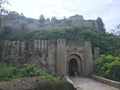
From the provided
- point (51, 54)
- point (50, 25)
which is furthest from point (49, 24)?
point (51, 54)

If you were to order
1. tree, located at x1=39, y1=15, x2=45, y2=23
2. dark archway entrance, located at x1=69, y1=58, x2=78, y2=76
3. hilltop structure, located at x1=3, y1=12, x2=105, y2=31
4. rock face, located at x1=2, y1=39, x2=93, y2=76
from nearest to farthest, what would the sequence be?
rock face, located at x1=2, y1=39, x2=93, y2=76
dark archway entrance, located at x1=69, y1=58, x2=78, y2=76
hilltop structure, located at x1=3, y1=12, x2=105, y2=31
tree, located at x1=39, y1=15, x2=45, y2=23

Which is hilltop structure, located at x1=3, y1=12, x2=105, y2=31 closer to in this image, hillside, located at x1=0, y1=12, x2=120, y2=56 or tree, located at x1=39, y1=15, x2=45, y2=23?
hillside, located at x1=0, y1=12, x2=120, y2=56

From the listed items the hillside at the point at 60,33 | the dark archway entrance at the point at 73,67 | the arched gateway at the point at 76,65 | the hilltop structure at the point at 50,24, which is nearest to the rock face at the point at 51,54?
the arched gateway at the point at 76,65

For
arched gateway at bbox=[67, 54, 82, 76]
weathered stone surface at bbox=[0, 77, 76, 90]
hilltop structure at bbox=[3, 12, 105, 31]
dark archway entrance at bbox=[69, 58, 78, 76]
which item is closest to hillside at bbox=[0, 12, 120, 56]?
hilltop structure at bbox=[3, 12, 105, 31]

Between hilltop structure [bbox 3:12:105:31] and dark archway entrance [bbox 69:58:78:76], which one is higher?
hilltop structure [bbox 3:12:105:31]

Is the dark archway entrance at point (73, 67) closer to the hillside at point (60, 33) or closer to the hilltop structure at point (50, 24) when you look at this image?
the hillside at point (60, 33)

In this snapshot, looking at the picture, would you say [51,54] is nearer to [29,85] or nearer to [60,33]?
[29,85]

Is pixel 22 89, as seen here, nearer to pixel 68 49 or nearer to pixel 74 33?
pixel 68 49

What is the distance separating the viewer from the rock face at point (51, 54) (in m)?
19.1

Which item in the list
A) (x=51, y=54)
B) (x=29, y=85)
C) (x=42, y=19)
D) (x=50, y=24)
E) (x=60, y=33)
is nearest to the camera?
(x=29, y=85)

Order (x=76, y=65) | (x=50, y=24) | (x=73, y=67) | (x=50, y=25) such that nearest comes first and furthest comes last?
(x=76, y=65) < (x=73, y=67) < (x=50, y=25) < (x=50, y=24)

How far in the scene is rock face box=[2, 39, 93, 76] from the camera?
19.1 metres

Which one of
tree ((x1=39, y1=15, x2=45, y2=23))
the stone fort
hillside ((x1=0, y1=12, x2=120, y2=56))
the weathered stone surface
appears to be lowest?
the weathered stone surface

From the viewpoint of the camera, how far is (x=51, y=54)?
19.9 m
